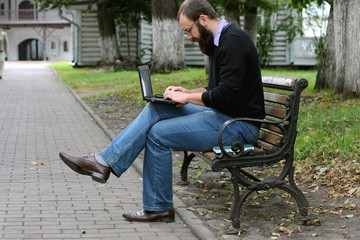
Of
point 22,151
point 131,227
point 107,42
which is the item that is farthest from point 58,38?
point 131,227

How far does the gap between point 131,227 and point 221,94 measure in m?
1.22

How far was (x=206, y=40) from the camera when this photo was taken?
Answer: 17.8 ft

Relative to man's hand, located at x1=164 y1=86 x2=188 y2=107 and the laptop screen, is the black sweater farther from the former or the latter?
the laptop screen

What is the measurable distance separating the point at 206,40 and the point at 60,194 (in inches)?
82.6

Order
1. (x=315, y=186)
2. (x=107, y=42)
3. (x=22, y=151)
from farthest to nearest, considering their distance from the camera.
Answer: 1. (x=107, y=42)
2. (x=22, y=151)
3. (x=315, y=186)

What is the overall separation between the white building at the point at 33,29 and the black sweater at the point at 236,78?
2305 inches

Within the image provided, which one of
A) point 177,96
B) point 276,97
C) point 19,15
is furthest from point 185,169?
point 19,15

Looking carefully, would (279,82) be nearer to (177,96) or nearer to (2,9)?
(177,96)

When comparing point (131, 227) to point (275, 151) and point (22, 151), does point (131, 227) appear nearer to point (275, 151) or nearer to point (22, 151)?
point (275, 151)

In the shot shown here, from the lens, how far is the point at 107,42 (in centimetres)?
3347

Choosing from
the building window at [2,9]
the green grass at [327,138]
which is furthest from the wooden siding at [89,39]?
the building window at [2,9]

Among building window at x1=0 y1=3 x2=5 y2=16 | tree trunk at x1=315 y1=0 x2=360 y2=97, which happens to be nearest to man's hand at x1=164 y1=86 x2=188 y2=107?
tree trunk at x1=315 y1=0 x2=360 y2=97

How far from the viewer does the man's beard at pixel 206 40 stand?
5375 millimetres

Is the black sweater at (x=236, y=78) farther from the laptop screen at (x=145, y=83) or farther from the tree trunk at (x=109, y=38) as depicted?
the tree trunk at (x=109, y=38)
